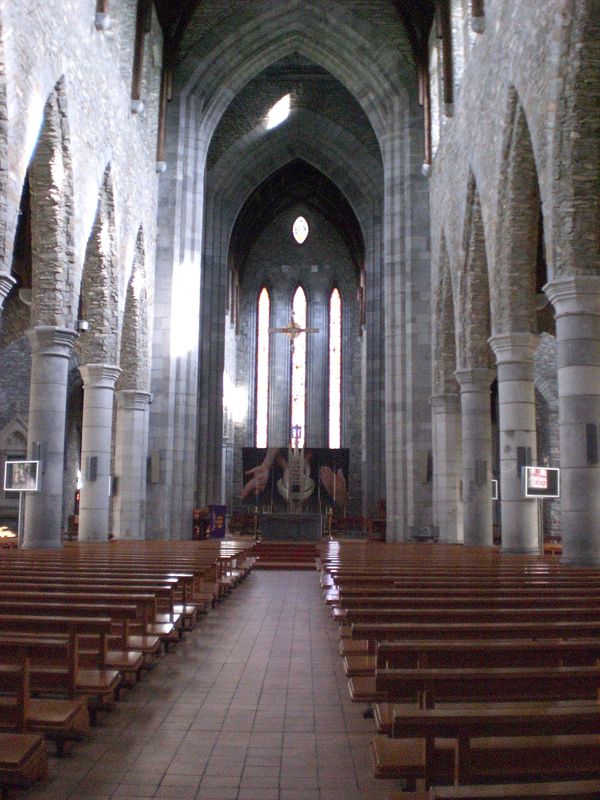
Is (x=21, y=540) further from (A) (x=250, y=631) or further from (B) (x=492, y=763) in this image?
(B) (x=492, y=763)

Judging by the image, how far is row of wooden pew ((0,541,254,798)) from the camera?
357 cm

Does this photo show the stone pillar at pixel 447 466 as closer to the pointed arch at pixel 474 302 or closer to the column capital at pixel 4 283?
the pointed arch at pixel 474 302

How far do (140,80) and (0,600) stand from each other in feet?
54.4

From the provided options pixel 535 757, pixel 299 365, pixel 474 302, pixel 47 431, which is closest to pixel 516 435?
pixel 474 302

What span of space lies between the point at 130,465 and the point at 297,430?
775 centimetres

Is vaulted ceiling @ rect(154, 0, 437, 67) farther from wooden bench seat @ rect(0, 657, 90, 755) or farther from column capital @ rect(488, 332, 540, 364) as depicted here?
wooden bench seat @ rect(0, 657, 90, 755)

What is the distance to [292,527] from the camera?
24.6 m

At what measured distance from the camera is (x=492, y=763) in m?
2.69

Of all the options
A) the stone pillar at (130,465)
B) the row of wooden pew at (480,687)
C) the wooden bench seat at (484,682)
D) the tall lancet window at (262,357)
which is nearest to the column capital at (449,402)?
the stone pillar at (130,465)

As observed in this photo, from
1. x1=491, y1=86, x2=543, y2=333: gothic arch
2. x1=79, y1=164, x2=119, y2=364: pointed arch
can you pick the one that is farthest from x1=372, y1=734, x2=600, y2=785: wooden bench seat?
x1=79, y1=164, x2=119, y2=364: pointed arch

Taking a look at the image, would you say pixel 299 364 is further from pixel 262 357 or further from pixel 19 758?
pixel 19 758

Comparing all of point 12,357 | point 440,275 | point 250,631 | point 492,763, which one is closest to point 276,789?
point 492,763

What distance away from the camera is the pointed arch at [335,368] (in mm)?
41625

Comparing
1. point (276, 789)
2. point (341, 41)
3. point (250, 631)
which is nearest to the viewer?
point (276, 789)
